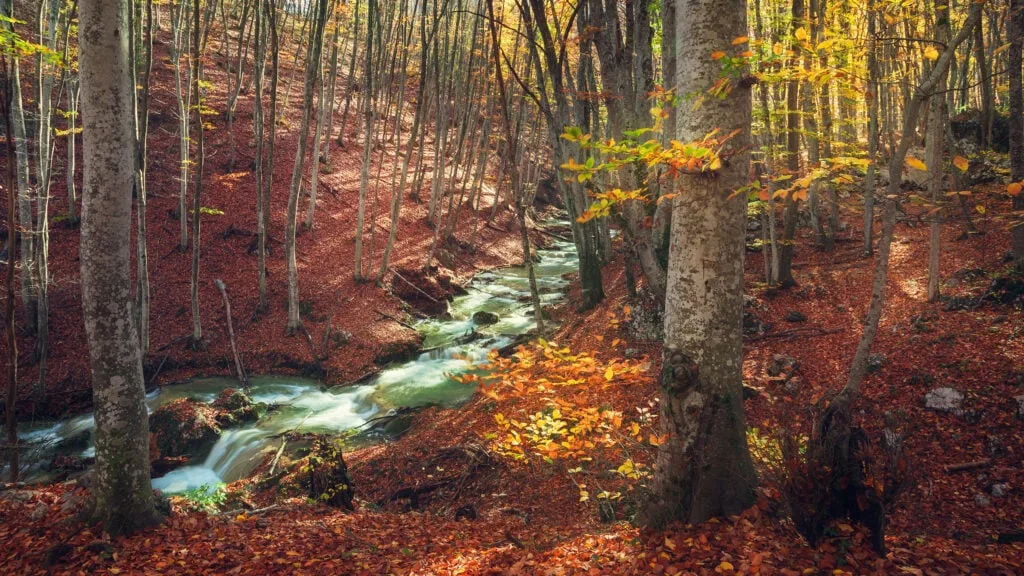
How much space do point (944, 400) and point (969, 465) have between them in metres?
1.03

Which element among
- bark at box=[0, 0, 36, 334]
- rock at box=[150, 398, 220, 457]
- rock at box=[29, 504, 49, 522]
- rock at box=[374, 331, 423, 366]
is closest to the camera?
rock at box=[29, 504, 49, 522]

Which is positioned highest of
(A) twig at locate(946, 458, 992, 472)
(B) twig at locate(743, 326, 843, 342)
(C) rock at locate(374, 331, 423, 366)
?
(B) twig at locate(743, 326, 843, 342)

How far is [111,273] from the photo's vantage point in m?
4.27

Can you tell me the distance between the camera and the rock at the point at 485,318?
15.1 m

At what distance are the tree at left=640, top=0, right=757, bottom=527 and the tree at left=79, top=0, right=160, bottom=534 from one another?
440 cm

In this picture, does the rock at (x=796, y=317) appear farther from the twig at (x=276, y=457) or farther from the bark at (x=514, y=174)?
the twig at (x=276, y=457)

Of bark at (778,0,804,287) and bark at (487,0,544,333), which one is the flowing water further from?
bark at (778,0,804,287)

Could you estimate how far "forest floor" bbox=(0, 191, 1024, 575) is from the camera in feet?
11.1

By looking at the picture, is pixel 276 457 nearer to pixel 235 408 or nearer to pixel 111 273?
pixel 235 408

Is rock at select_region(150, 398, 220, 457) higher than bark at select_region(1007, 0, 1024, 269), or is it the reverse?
bark at select_region(1007, 0, 1024, 269)

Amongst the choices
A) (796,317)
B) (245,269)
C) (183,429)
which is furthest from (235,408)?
(796,317)

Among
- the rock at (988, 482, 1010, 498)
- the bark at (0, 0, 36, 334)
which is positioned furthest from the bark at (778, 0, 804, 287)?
the bark at (0, 0, 36, 334)

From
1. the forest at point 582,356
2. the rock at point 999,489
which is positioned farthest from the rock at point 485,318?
the rock at point 999,489

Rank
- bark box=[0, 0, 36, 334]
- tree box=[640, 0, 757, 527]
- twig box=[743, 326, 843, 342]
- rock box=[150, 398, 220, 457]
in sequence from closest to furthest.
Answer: tree box=[640, 0, 757, 527], twig box=[743, 326, 843, 342], rock box=[150, 398, 220, 457], bark box=[0, 0, 36, 334]
